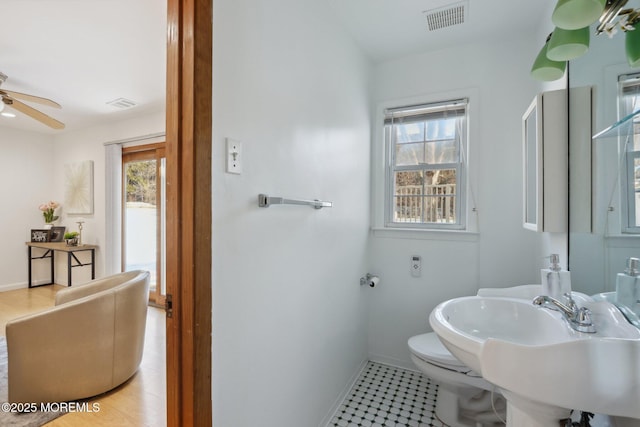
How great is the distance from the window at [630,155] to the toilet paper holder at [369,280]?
1.43m

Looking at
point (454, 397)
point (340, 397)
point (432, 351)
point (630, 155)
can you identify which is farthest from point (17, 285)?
point (630, 155)

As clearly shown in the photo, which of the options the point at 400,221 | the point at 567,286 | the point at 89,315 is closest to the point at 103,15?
the point at 89,315

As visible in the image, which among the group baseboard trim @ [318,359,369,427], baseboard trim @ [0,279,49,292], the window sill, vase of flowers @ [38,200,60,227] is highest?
vase of flowers @ [38,200,60,227]

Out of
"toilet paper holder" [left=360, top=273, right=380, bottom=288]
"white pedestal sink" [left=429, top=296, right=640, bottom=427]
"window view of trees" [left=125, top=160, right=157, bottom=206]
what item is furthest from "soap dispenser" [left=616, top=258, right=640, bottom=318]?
"window view of trees" [left=125, top=160, right=157, bottom=206]

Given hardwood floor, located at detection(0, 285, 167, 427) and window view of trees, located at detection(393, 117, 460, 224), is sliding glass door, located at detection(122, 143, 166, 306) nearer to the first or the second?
hardwood floor, located at detection(0, 285, 167, 427)

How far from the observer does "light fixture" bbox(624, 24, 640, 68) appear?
0.86 m

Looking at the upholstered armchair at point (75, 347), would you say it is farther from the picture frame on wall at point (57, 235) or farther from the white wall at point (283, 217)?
the picture frame on wall at point (57, 235)

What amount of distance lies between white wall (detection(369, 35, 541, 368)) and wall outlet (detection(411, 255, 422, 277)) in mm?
34

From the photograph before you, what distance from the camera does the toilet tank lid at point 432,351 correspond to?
151cm

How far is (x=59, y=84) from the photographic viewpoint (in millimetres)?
2717

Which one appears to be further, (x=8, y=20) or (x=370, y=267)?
(x=370, y=267)

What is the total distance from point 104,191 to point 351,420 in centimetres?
410

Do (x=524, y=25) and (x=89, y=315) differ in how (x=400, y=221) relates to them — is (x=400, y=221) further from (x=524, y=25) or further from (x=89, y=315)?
(x=89, y=315)

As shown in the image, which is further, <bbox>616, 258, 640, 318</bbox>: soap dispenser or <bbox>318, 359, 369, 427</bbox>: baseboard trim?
<bbox>318, 359, 369, 427</bbox>: baseboard trim
